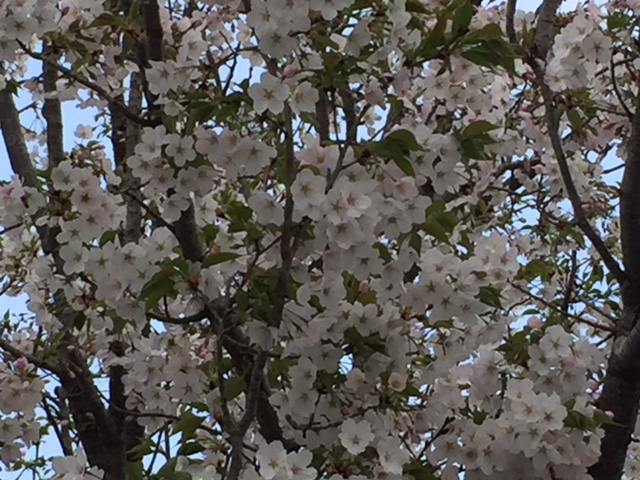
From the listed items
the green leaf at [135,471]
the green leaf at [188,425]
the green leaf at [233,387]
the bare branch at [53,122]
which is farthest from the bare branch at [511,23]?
the bare branch at [53,122]

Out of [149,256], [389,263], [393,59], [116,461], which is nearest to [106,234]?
[149,256]

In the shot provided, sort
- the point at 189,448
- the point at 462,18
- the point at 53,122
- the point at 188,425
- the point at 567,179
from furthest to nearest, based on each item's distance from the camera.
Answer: the point at 53,122
the point at 567,179
the point at 189,448
the point at 188,425
the point at 462,18

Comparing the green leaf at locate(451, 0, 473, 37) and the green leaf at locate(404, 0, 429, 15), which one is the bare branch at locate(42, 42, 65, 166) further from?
the green leaf at locate(451, 0, 473, 37)

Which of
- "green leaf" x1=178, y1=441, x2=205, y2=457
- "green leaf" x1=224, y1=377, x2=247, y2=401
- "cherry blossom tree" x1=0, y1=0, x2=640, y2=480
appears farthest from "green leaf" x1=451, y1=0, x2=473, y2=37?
"green leaf" x1=178, y1=441, x2=205, y2=457

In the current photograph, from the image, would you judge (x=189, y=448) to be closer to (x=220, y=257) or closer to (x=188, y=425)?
(x=188, y=425)

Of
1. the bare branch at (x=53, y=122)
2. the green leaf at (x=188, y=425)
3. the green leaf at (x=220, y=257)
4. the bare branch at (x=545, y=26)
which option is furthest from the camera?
the bare branch at (x=53, y=122)

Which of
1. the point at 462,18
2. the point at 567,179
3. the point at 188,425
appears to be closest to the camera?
the point at 462,18

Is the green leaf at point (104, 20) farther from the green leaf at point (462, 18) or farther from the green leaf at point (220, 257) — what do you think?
the green leaf at point (462, 18)

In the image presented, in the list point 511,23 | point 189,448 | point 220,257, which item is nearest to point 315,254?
point 220,257

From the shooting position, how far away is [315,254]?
2152 mm

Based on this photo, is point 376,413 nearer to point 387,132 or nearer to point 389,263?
point 389,263

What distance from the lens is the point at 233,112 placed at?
1953 mm

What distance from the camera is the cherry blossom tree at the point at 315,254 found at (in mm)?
1938

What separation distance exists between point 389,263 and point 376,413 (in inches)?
14.8
